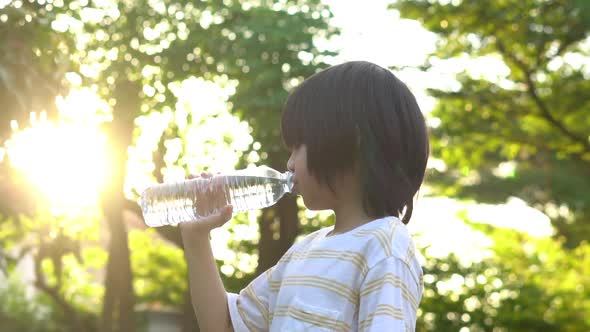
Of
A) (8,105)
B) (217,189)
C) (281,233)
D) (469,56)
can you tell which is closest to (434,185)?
(469,56)

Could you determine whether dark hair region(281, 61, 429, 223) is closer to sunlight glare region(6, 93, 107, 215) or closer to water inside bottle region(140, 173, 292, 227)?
water inside bottle region(140, 173, 292, 227)

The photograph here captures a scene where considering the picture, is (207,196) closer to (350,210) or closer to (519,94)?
(350,210)

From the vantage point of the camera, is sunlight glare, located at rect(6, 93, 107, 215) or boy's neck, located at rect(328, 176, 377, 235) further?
sunlight glare, located at rect(6, 93, 107, 215)

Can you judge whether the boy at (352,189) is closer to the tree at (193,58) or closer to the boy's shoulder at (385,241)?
the boy's shoulder at (385,241)

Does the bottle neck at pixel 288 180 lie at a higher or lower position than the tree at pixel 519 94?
lower

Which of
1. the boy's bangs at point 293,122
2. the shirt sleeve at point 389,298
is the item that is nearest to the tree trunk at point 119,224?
the boy's bangs at point 293,122

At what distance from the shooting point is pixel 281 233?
680cm

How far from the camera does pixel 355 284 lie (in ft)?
4.90

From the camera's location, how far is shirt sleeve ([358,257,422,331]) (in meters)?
1.40

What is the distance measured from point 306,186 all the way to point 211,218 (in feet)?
0.70

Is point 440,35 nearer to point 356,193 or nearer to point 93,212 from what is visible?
point 93,212

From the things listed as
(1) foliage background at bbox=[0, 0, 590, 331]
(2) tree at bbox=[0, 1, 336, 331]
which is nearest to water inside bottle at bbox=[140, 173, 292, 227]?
(1) foliage background at bbox=[0, 0, 590, 331]

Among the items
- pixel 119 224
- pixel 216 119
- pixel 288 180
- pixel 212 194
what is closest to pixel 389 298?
pixel 288 180

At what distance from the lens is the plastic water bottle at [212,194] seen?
1701 millimetres
